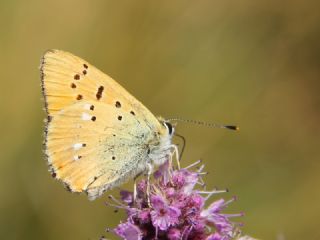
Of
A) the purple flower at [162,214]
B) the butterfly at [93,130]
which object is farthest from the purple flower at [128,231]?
the butterfly at [93,130]

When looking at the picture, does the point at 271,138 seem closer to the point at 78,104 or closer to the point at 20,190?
the point at 20,190

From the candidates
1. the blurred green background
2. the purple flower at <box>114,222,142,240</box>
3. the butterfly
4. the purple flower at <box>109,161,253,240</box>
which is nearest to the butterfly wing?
the butterfly

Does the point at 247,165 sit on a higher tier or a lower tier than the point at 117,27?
lower

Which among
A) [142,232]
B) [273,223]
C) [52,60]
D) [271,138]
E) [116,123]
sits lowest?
[273,223]

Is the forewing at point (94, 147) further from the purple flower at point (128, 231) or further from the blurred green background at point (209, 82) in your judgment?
the blurred green background at point (209, 82)

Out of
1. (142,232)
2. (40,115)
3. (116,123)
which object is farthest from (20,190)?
(142,232)

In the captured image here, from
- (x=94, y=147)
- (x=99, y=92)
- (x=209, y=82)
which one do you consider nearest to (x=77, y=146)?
(x=94, y=147)

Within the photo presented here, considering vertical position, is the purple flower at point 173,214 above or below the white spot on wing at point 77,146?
below
